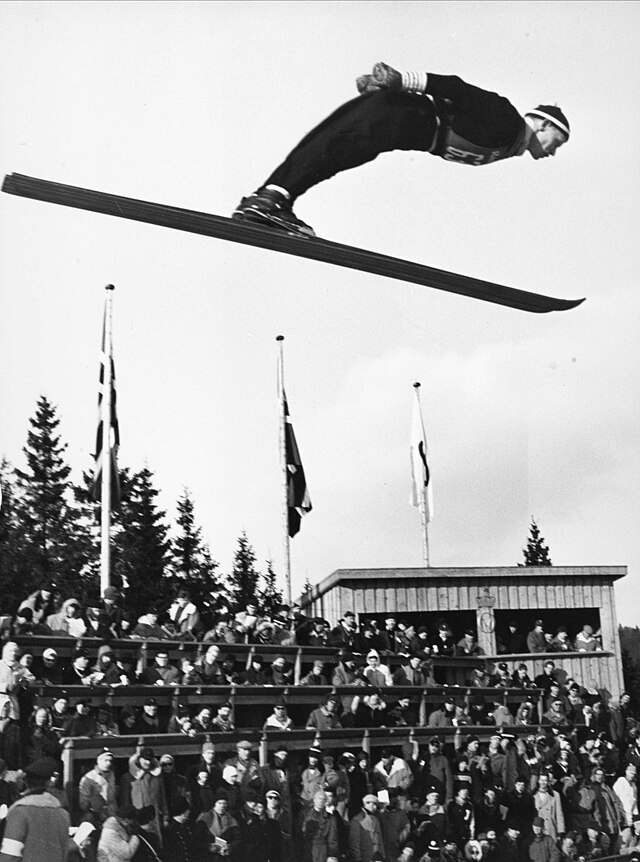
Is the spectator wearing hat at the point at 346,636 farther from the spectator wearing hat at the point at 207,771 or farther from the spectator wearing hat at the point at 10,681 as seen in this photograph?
the spectator wearing hat at the point at 10,681

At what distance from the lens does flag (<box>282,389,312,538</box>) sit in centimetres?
1519

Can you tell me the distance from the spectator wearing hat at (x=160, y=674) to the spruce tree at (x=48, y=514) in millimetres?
20688

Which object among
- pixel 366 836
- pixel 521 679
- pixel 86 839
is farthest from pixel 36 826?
pixel 521 679

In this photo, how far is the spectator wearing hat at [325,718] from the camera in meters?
10.3

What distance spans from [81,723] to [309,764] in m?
2.07

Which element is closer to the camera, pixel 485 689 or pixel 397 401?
pixel 485 689

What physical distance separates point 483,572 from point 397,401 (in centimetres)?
251

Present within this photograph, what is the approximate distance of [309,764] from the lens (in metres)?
9.68

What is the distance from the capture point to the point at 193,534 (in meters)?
33.3

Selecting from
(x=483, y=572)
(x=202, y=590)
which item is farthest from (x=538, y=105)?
(x=202, y=590)

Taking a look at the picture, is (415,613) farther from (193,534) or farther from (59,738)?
(193,534)

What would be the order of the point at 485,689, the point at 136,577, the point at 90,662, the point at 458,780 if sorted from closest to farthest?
the point at 90,662 → the point at 458,780 → the point at 485,689 → the point at 136,577

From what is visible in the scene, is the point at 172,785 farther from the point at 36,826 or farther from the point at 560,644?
the point at 560,644

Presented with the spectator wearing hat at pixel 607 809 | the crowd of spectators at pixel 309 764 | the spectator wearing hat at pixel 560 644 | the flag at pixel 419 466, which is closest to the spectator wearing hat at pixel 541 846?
the crowd of spectators at pixel 309 764
